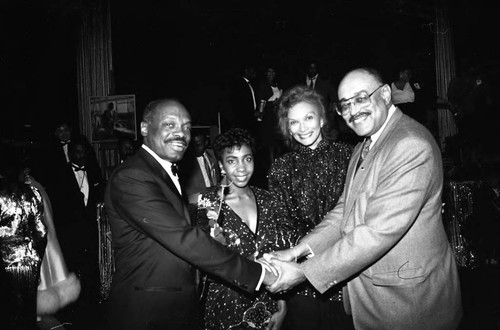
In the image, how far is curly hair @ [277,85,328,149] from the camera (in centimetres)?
361

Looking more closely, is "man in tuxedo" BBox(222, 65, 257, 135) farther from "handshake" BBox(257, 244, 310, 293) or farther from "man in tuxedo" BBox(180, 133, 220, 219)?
"handshake" BBox(257, 244, 310, 293)

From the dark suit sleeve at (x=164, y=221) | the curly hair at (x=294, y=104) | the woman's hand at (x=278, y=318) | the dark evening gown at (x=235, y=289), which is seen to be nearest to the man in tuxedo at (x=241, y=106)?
the curly hair at (x=294, y=104)

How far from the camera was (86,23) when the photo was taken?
30.9ft

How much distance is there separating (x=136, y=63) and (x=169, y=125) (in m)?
7.93

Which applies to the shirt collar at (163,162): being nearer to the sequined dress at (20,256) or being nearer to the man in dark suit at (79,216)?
the sequined dress at (20,256)

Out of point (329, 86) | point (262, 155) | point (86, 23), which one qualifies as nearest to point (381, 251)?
point (262, 155)

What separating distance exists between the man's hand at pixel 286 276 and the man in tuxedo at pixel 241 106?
247 inches

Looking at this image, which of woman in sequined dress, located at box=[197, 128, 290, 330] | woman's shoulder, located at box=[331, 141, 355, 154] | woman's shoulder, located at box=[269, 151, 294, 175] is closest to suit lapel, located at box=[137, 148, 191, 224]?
woman in sequined dress, located at box=[197, 128, 290, 330]

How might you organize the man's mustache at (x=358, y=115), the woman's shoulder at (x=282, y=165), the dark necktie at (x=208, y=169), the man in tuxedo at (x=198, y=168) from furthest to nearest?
the dark necktie at (x=208, y=169)
the man in tuxedo at (x=198, y=168)
the woman's shoulder at (x=282, y=165)
the man's mustache at (x=358, y=115)

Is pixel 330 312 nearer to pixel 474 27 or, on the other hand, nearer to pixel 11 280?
pixel 11 280

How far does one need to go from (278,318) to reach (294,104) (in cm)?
162

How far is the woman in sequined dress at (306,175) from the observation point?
10.9ft

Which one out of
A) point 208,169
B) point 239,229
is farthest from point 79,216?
point 239,229

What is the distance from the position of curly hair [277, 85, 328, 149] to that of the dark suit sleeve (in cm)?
129
